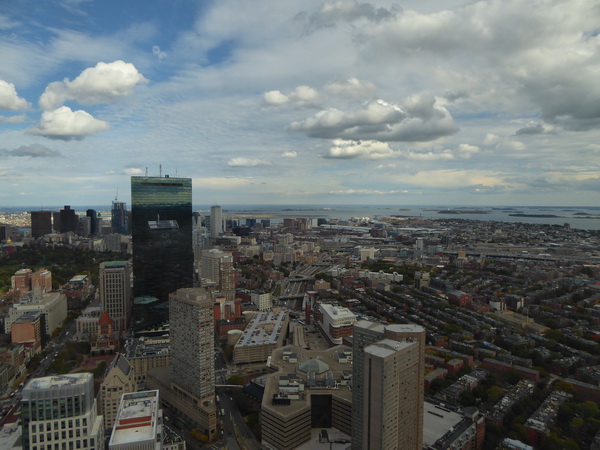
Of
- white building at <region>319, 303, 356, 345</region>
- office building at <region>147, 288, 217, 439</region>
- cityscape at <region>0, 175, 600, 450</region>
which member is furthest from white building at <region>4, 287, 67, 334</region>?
white building at <region>319, 303, 356, 345</region>

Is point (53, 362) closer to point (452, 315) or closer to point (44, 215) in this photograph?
point (452, 315)

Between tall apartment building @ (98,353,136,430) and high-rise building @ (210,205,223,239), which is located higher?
high-rise building @ (210,205,223,239)

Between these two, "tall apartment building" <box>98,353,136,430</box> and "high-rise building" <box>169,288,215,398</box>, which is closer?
"tall apartment building" <box>98,353,136,430</box>

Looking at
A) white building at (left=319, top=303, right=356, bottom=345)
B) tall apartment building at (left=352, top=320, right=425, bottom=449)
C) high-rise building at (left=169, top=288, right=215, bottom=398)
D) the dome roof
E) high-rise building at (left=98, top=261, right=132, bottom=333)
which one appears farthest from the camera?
high-rise building at (left=98, top=261, right=132, bottom=333)

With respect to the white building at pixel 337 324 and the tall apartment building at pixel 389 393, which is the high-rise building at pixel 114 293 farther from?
the tall apartment building at pixel 389 393

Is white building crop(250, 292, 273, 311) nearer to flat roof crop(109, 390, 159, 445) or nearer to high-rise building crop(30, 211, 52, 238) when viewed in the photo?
flat roof crop(109, 390, 159, 445)

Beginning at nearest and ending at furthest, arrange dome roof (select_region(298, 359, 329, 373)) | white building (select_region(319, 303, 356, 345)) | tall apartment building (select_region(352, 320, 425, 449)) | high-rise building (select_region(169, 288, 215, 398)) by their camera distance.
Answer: tall apartment building (select_region(352, 320, 425, 449)) < high-rise building (select_region(169, 288, 215, 398)) < dome roof (select_region(298, 359, 329, 373)) < white building (select_region(319, 303, 356, 345))

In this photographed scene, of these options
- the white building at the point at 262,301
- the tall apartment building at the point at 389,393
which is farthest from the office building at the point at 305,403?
the white building at the point at 262,301
